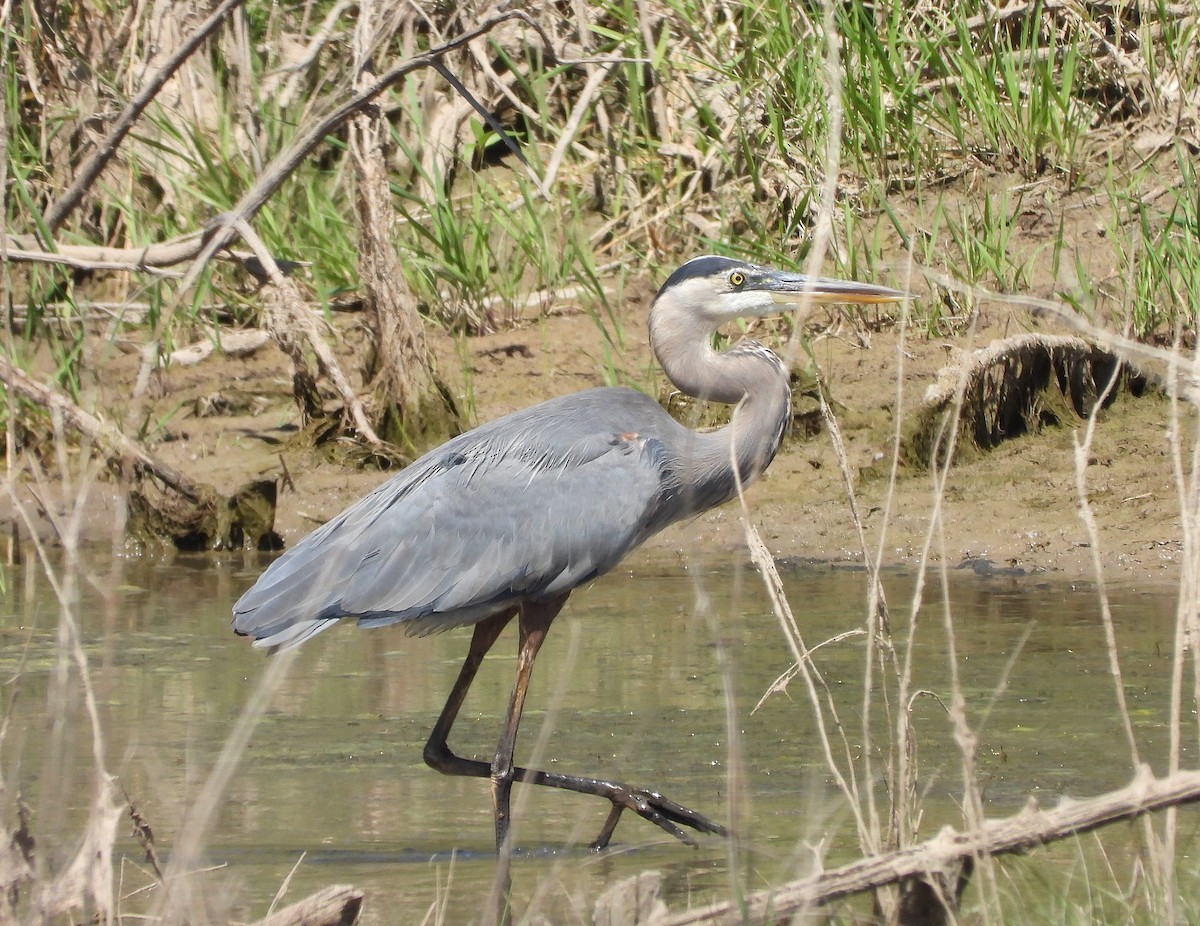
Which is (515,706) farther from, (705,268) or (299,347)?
(299,347)

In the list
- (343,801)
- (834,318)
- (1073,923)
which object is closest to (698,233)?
(834,318)

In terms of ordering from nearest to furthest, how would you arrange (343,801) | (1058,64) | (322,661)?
(343,801), (322,661), (1058,64)

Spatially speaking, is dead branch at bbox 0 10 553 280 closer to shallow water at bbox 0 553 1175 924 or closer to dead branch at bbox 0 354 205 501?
dead branch at bbox 0 354 205 501

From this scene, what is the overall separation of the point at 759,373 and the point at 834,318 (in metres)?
3.15

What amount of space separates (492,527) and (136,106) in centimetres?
214

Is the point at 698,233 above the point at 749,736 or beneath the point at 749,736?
above

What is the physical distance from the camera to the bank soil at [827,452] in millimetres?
7207

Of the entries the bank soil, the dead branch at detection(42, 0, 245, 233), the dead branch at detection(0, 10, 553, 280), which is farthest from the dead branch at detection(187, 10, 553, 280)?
the bank soil

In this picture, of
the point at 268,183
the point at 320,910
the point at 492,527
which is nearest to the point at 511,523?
the point at 492,527

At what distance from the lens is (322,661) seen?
20.4ft

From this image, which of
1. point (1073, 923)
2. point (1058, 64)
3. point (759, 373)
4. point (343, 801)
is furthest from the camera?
point (1058, 64)

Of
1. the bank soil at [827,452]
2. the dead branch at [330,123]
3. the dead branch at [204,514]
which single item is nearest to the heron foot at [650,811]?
the dead branch at [330,123]

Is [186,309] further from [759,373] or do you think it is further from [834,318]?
[759,373]

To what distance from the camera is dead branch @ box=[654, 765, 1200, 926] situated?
2586 mm
